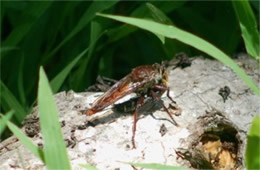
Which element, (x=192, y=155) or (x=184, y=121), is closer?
(x=192, y=155)

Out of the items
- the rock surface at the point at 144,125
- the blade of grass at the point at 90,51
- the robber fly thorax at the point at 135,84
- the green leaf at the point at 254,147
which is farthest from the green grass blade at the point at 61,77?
the green leaf at the point at 254,147

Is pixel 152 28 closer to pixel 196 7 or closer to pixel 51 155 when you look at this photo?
pixel 51 155

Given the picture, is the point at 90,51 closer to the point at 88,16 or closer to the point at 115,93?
the point at 88,16

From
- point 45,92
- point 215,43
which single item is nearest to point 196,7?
point 215,43

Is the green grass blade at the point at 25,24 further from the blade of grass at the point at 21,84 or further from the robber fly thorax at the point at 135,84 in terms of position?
the robber fly thorax at the point at 135,84

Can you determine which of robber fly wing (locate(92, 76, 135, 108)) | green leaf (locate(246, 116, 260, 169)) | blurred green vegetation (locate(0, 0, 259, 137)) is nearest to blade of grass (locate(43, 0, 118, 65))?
blurred green vegetation (locate(0, 0, 259, 137))

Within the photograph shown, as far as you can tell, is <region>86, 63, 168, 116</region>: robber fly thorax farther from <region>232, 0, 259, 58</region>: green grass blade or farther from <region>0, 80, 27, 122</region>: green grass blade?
<region>0, 80, 27, 122</region>: green grass blade
